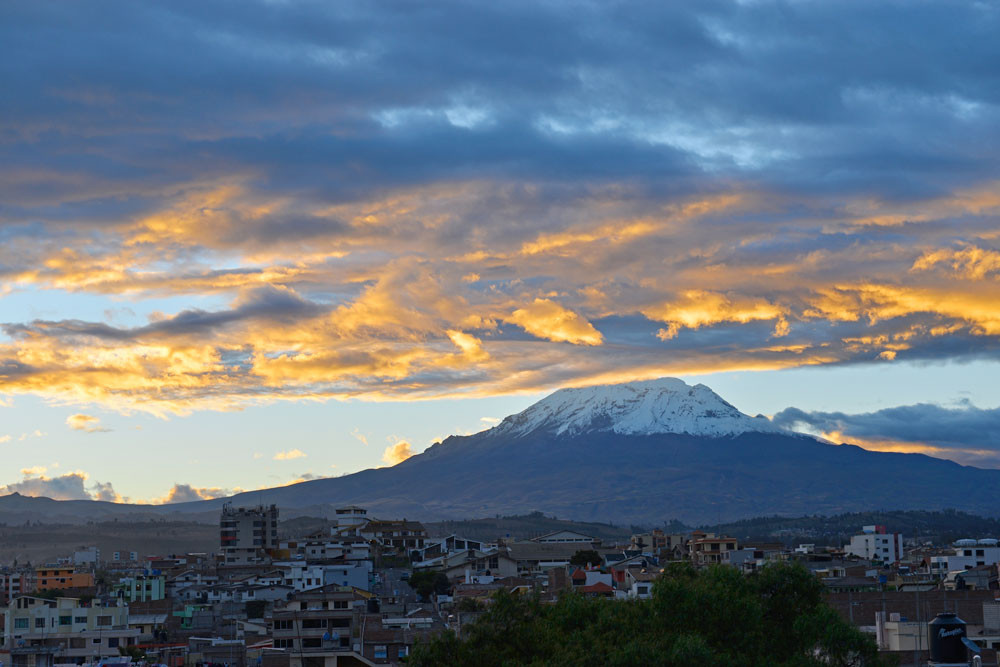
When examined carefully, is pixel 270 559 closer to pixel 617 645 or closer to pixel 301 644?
pixel 301 644

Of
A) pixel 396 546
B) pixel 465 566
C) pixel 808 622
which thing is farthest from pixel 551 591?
pixel 396 546

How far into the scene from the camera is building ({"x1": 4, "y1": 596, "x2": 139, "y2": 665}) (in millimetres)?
73562

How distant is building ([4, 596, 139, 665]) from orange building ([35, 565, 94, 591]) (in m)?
40.9

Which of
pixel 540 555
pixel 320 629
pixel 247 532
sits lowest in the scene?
pixel 320 629

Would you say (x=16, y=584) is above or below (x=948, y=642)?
below

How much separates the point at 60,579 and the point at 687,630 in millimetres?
101830

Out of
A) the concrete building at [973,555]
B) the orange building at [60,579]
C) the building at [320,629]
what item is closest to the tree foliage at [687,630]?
the building at [320,629]

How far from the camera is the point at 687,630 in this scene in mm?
37625

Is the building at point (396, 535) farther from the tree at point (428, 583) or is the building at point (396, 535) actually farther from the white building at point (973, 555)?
the white building at point (973, 555)

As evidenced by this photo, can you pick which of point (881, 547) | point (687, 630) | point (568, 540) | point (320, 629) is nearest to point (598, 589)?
point (320, 629)

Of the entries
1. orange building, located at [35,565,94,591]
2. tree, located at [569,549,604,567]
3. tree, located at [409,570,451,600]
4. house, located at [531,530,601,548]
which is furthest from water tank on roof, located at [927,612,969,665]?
house, located at [531,530,601,548]

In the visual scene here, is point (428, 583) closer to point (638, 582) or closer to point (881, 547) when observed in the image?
point (638, 582)

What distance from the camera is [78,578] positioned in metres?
130

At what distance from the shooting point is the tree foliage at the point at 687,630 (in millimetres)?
36469
